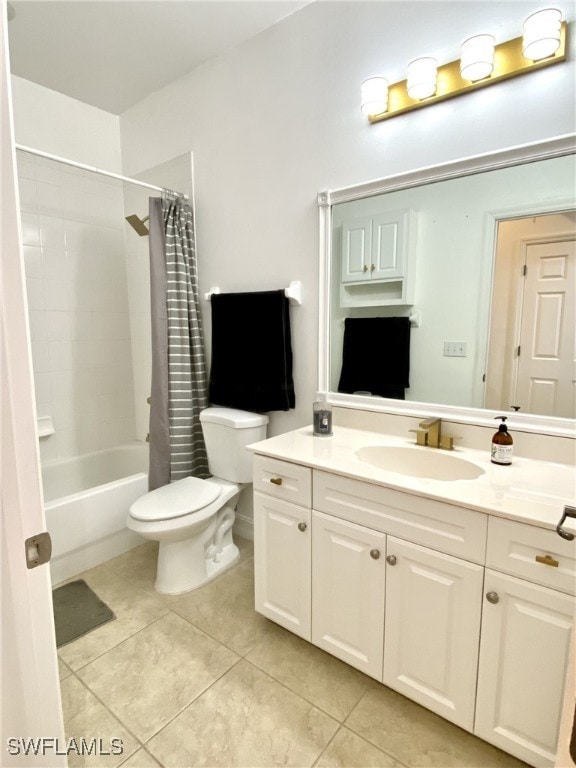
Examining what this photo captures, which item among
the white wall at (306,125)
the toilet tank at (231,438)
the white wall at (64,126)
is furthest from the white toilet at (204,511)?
the white wall at (64,126)

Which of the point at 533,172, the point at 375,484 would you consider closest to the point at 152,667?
the point at 375,484

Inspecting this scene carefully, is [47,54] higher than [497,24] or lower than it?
higher

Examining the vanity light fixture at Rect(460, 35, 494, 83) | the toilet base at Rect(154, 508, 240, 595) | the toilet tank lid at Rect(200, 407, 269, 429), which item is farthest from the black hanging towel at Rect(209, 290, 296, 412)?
the vanity light fixture at Rect(460, 35, 494, 83)

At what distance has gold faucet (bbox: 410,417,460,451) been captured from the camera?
1560 mm

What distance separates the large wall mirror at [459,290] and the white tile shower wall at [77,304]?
1685 millimetres

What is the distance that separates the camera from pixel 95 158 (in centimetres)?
270

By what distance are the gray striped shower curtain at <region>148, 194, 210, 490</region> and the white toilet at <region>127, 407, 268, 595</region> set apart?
0.64 feet

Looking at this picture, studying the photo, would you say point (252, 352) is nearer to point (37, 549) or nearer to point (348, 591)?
point (348, 591)

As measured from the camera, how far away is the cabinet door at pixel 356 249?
5.89 feet

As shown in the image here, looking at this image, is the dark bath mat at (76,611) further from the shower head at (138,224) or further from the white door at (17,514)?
the shower head at (138,224)

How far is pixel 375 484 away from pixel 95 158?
9.15 ft

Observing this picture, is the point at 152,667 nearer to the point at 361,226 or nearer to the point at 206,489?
the point at 206,489

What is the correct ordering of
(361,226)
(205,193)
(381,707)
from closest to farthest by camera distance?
(381,707)
(361,226)
(205,193)

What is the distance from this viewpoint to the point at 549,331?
1.38 metres
